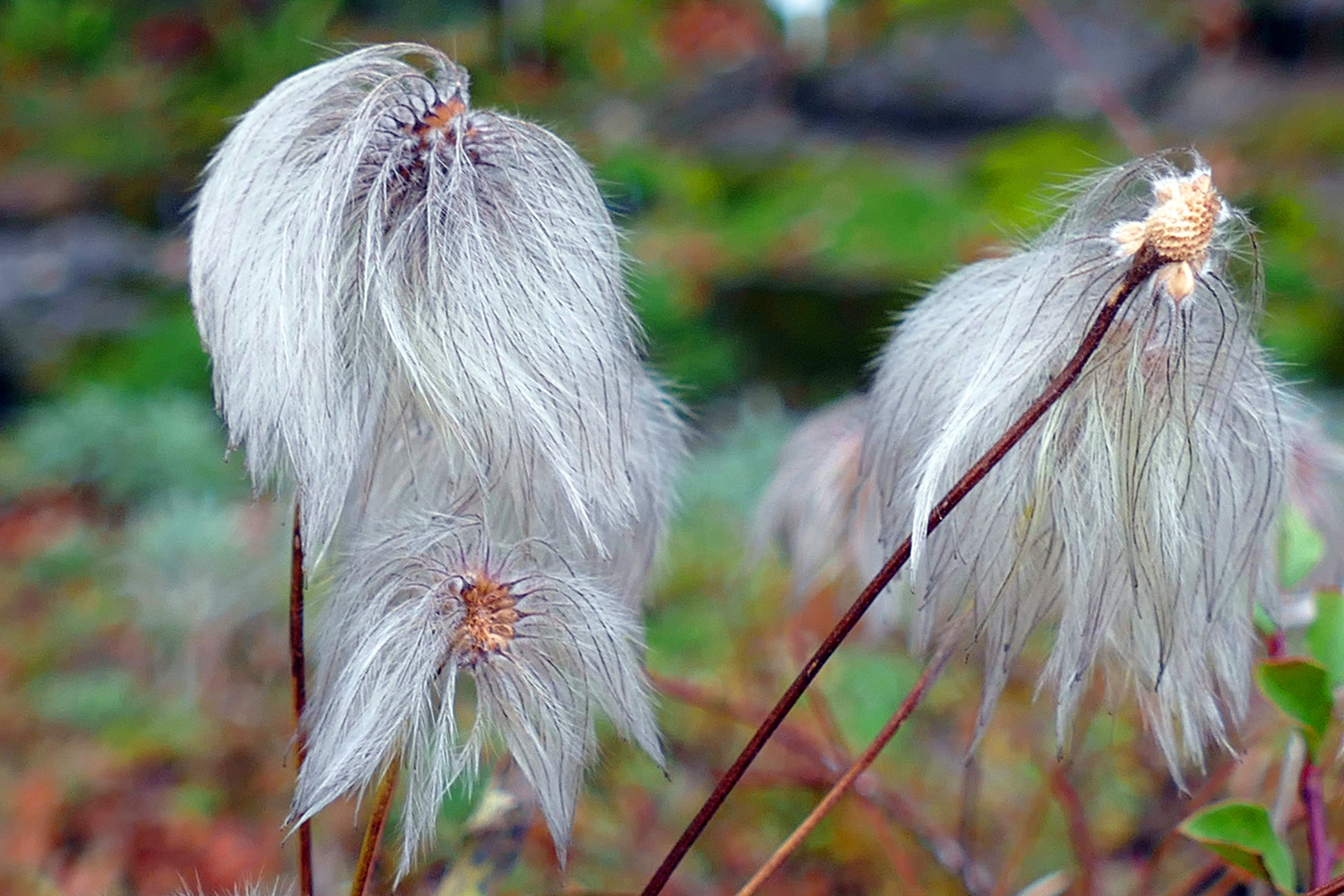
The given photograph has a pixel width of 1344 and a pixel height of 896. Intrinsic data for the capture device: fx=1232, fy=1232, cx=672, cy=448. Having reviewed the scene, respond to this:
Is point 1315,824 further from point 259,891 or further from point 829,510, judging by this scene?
point 259,891

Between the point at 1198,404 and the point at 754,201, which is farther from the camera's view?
the point at 754,201

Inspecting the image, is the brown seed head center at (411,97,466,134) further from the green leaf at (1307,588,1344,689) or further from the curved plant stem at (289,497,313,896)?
the green leaf at (1307,588,1344,689)

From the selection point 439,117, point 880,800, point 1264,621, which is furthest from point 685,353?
point 439,117

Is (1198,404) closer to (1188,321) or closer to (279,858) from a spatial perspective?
(1188,321)

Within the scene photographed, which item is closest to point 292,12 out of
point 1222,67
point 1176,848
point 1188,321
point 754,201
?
point 754,201

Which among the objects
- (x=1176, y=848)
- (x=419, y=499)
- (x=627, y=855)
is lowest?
(x=627, y=855)

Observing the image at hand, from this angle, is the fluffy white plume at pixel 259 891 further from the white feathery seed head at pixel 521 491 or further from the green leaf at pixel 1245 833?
the green leaf at pixel 1245 833

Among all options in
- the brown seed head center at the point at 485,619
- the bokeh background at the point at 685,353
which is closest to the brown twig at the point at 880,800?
the bokeh background at the point at 685,353
